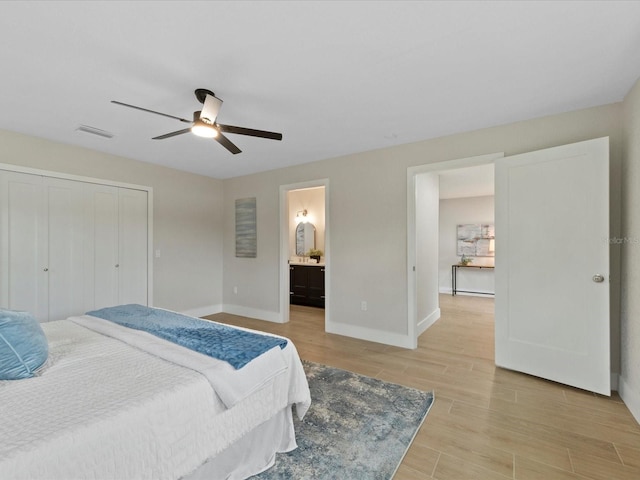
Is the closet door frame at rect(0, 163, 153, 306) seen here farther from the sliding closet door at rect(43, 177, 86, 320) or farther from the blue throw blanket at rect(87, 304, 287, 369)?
the blue throw blanket at rect(87, 304, 287, 369)

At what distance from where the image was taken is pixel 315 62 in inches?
78.2

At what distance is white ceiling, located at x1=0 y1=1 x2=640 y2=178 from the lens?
157 centimetres

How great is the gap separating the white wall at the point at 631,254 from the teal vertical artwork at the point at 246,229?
4.39m

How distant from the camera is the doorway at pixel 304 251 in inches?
185

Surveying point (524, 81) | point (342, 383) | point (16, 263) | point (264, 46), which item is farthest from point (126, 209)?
point (524, 81)

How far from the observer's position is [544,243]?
2.70m

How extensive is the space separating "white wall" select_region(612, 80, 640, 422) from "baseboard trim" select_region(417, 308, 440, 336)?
1.93 m

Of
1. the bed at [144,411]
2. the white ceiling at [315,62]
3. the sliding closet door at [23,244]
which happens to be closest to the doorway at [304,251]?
the white ceiling at [315,62]

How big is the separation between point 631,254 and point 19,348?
155 inches

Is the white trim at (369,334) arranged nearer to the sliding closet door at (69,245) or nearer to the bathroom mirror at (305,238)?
the bathroom mirror at (305,238)

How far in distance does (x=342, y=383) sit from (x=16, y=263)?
3.65 metres

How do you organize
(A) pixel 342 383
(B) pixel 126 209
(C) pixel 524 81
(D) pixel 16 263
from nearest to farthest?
(C) pixel 524 81 < (A) pixel 342 383 < (D) pixel 16 263 < (B) pixel 126 209

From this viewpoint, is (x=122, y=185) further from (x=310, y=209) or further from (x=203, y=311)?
(x=310, y=209)

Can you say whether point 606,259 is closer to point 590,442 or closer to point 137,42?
point 590,442
